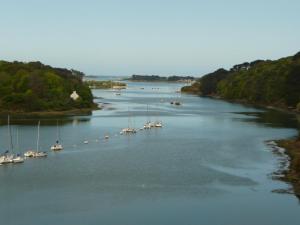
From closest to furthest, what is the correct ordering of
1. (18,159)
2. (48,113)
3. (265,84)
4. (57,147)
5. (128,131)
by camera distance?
(18,159) → (57,147) → (128,131) → (48,113) → (265,84)

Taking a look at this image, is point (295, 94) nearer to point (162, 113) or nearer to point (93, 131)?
point (162, 113)

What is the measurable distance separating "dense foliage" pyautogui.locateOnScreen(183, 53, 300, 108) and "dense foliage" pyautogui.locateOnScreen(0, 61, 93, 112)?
3006cm

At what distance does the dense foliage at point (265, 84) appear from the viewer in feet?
262

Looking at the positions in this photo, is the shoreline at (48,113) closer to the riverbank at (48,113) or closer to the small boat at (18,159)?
the riverbank at (48,113)

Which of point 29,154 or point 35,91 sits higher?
point 35,91

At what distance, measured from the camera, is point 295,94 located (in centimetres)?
7856

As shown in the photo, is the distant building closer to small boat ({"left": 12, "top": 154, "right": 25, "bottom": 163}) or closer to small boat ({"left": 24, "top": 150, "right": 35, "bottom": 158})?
small boat ({"left": 24, "top": 150, "right": 35, "bottom": 158})

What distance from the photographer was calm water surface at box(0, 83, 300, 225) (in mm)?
23453

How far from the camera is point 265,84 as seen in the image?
305ft

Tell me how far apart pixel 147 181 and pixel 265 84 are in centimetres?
6718

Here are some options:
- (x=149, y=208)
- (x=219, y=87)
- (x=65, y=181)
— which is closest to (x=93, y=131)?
(x=65, y=181)

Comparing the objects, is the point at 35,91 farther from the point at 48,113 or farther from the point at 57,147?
the point at 57,147

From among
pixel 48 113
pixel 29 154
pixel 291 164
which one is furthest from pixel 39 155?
pixel 48 113

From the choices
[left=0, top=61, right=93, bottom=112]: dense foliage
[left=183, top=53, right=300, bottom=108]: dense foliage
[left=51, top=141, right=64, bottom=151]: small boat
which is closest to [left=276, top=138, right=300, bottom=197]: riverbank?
[left=51, top=141, right=64, bottom=151]: small boat
